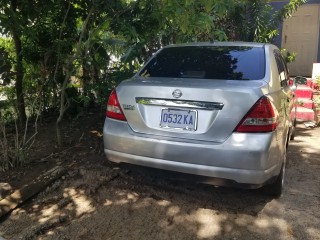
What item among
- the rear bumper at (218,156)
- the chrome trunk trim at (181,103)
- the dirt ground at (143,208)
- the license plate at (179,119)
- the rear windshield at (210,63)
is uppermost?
the rear windshield at (210,63)

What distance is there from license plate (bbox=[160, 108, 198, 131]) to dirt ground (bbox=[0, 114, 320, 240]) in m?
0.48

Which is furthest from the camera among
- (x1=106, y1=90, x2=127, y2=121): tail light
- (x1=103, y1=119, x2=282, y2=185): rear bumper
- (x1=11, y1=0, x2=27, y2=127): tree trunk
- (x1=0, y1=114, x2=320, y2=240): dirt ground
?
(x1=11, y1=0, x2=27, y2=127): tree trunk

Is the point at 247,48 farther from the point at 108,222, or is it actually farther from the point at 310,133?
the point at 310,133

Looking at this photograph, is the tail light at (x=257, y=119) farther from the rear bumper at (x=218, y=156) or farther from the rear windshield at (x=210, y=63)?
the rear windshield at (x=210, y=63)

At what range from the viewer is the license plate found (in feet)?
9.65

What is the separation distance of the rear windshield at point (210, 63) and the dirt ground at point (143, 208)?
105cm

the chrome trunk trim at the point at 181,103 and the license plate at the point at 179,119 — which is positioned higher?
the chrome trunk trim at the point at 181,103

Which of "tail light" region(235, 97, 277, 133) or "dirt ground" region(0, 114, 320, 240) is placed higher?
"tail light" region(235, 97, 277, 133)

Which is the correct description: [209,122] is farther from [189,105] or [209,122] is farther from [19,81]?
[19,81]

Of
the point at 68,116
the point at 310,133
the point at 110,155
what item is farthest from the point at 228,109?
the point at 310,133

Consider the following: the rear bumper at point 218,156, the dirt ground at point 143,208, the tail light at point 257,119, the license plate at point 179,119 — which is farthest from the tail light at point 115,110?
the tail light at point 257,119

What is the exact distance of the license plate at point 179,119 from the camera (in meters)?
2.94

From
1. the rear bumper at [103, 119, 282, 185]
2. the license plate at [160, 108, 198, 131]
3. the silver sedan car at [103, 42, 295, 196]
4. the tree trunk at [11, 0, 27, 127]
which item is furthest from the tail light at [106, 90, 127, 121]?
the tree trunk at [11, 0, 27, 127]

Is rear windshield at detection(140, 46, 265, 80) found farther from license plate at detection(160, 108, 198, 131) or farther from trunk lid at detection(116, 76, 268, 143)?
license plate at detection(160, 108, 198, 131)
